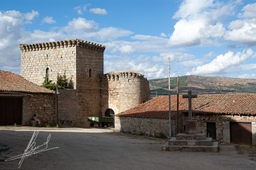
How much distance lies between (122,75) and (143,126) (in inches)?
446

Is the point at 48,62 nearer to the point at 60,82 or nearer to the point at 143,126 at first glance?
the point at 60,82

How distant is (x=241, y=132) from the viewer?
20078 millimetres

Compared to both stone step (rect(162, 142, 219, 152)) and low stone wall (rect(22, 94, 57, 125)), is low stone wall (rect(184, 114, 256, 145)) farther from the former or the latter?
low stone wall (rect(22, 94, 57, 125))

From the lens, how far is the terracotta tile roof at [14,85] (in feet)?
74.8

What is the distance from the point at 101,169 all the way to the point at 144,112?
15.6 metres

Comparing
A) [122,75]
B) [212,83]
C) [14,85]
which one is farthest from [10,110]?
[212,83]

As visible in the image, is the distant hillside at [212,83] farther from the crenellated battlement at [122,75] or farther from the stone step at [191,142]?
the stone step at [191,142]

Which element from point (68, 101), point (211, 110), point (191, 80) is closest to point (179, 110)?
point (211, 110)

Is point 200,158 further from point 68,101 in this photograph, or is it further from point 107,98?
point 107,98

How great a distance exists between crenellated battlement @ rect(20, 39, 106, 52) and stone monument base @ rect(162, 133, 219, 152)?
19.8 m

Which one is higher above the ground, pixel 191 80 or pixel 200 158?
pixel 191 80

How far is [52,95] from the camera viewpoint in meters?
25.7

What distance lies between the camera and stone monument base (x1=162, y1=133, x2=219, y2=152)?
13329 mm

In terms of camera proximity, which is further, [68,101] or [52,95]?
[68,101]
